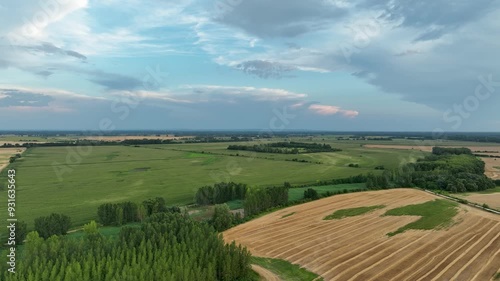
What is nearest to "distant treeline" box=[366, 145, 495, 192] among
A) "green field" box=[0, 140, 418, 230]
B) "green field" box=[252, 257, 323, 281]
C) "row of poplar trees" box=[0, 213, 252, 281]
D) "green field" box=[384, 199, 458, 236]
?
"green field" box=[384, 199, 458, 236]

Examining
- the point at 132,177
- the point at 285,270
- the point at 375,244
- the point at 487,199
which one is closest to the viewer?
the point at 285,270

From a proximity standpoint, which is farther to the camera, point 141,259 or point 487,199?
point 487,199

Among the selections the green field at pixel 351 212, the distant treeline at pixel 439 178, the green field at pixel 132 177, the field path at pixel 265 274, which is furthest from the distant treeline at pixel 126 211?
the distant treeline at pixel 439 178

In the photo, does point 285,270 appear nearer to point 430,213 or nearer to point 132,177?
point 430,213

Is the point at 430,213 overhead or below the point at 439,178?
below

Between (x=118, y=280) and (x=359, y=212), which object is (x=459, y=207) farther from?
(x=118, y=280)

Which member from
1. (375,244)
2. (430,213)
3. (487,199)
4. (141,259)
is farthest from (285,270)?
(487,199)

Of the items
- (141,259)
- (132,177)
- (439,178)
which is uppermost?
(141,259)
